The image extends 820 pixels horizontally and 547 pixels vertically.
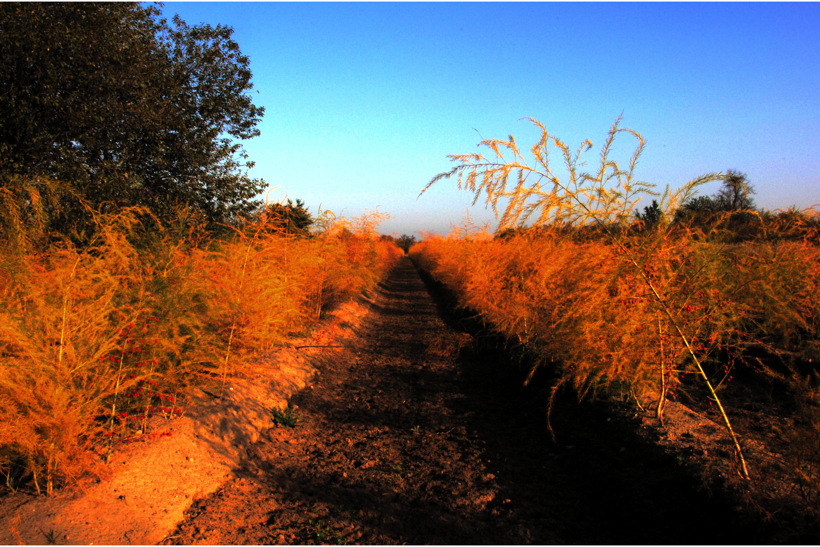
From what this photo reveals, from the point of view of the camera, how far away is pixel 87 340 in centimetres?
309

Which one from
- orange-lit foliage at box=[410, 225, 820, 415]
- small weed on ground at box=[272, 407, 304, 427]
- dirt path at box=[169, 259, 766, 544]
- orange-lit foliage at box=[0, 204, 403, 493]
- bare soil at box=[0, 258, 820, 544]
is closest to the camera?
orange-lit foliage at box=[0, 204, 403, 493]

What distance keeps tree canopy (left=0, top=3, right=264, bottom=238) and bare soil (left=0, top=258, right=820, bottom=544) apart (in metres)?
3.76

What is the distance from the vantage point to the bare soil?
9.39 ft

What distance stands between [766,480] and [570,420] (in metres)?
2.22

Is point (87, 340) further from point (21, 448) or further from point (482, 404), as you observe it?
point (482, 404)

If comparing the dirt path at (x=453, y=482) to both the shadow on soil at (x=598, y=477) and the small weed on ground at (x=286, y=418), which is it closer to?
the shadow on soil at (x=598, y=477)

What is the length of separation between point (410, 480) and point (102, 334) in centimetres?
311

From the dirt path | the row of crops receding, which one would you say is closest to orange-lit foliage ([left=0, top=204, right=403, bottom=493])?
the dirt path

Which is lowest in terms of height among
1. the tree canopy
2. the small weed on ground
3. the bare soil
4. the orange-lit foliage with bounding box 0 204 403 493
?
the small weed on ground

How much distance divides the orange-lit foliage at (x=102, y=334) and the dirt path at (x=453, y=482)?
1.12 metres

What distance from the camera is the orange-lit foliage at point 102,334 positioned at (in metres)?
2.73

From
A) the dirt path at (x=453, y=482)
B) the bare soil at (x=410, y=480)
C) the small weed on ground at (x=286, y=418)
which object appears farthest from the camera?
the small weed on ground at (x=286, y=418)

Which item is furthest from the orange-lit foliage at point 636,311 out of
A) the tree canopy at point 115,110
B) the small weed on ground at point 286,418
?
the tree canopy at point 115,110

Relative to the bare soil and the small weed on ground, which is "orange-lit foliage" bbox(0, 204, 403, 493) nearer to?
the bare soil
